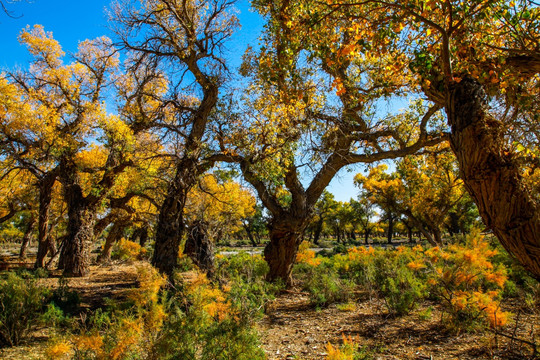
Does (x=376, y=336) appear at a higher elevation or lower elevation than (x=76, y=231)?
lower

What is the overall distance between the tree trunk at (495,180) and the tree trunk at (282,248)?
17.9ft

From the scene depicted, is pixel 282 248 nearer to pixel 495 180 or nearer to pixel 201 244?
pixel 201 244

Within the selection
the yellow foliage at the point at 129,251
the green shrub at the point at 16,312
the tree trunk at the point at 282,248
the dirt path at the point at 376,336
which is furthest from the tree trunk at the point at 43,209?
the dirt path at the point at 376,336

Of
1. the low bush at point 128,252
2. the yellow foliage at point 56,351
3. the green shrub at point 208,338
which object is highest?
the green shrub at point 208,338

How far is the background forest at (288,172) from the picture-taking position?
7.30 ft

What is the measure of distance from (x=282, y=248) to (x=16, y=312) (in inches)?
204

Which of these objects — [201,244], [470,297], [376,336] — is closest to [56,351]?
[376,336]

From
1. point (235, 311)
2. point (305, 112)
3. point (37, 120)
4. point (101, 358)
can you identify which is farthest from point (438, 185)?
point (37, 120)

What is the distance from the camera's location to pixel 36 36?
10.6 metres

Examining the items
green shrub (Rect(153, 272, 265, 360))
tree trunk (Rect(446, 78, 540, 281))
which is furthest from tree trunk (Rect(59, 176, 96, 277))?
tree trunk (Rect(446, 78, 540, 281))

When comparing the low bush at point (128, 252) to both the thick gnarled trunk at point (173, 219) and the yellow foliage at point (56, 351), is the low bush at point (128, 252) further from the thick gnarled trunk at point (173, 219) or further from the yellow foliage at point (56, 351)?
the yellow foliage at point (56, 351)

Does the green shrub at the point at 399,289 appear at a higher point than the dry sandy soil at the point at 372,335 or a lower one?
higher

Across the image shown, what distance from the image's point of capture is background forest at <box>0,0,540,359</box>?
87.6 inches

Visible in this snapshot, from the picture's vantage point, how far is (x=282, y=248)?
24.5 ft
